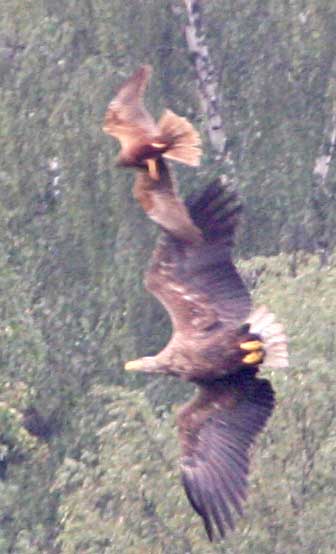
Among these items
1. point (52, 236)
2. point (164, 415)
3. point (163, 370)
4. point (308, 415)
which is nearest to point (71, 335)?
point (52, 236)

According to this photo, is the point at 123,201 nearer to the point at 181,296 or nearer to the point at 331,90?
the point at 331,90

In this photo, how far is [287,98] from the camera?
15656 mm

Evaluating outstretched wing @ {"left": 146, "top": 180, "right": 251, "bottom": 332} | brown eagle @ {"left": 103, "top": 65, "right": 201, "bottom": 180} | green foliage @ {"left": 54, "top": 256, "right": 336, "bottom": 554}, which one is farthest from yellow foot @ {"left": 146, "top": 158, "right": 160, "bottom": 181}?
green foliage @ {"left": 54, "top": 256, "right": 336, "bottom": 554}

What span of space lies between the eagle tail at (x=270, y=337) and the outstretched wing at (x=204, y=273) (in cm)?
10

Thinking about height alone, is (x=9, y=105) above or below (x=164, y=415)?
above

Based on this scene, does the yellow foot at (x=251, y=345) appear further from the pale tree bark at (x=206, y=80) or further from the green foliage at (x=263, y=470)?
the pale tree bark at (x=206, y=80)

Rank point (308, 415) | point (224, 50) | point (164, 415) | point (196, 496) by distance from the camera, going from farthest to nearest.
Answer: point (224, 50)
point (164, 415)
point (308, 415)
point (196, 496)

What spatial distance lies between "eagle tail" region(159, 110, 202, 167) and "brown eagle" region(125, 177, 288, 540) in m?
0.17

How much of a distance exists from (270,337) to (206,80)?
5.07 meters

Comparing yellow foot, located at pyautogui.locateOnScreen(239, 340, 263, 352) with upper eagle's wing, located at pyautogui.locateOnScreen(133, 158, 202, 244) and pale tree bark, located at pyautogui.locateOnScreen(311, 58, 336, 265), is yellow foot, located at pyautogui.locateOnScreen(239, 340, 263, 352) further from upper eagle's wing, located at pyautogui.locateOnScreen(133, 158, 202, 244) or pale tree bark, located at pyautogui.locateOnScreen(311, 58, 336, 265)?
pale tree bark, located at pyautogui.locateOnScreen(311, 58, 336, 265)

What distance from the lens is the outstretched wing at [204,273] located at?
36.0 feet

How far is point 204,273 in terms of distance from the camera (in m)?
11.1

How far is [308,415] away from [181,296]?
2.53m

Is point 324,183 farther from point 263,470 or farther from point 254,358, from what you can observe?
point 254,358
